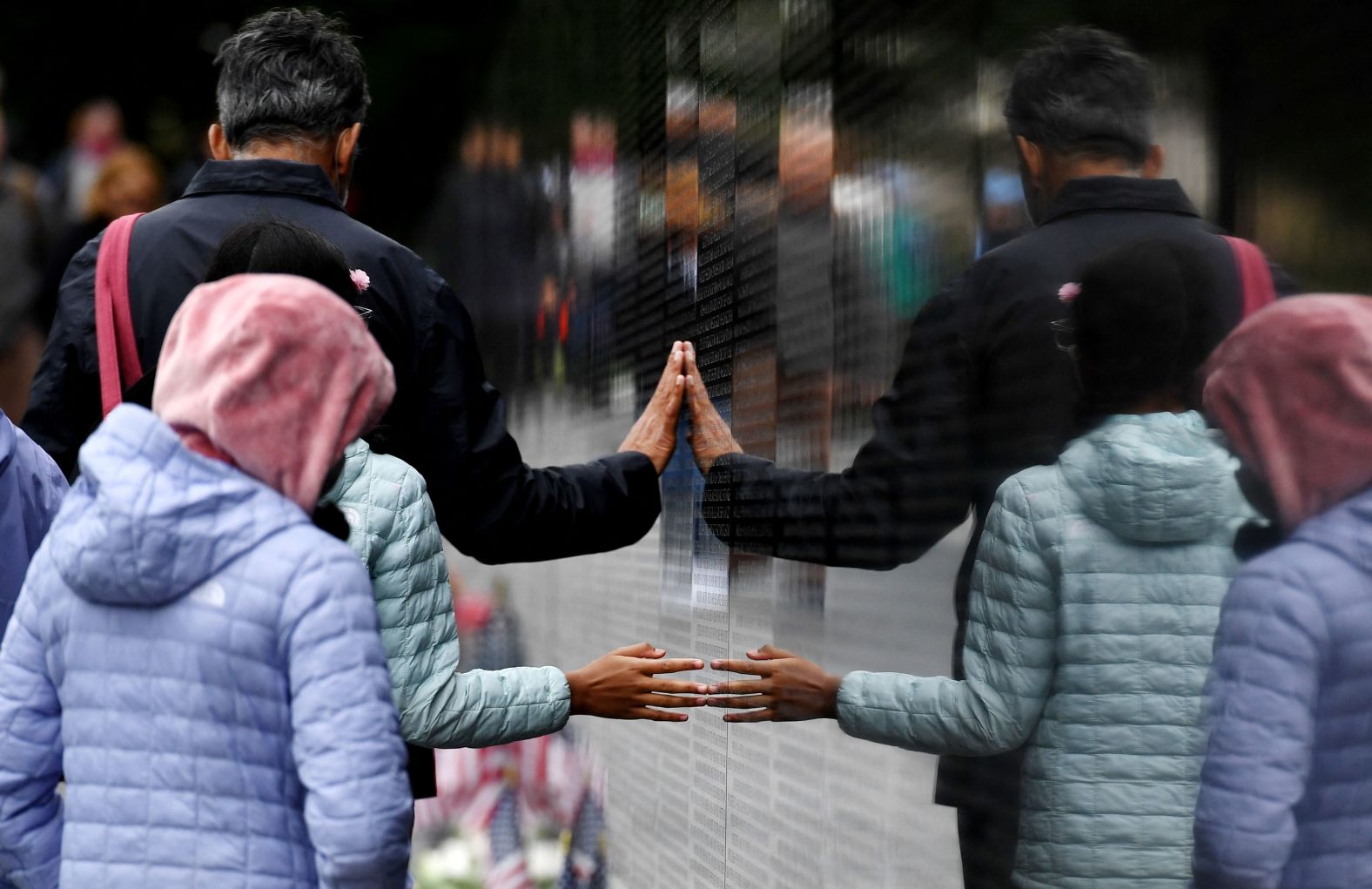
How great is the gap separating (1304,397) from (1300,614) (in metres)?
0.17

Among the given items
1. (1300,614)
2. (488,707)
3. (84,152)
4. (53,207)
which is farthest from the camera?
(53,207)

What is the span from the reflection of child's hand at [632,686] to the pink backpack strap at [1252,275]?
5.09ft

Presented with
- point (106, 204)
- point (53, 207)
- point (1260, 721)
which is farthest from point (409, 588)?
point (53, 207)

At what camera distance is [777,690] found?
2.63 meters

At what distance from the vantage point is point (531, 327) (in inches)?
198

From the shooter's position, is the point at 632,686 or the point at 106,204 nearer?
the point at 632,686

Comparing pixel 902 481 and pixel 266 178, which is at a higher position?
pixel 266 178

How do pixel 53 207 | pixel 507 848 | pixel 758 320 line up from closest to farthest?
pixel 758 320
pixel 507 848
pixel 53 207

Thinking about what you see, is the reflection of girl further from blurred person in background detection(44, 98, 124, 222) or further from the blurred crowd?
blurred person in background detection(44, 98, 124, 222)

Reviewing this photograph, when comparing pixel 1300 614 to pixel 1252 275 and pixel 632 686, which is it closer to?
pixel 1252 275

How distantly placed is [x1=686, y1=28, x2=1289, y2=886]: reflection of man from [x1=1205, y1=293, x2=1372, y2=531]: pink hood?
5cm

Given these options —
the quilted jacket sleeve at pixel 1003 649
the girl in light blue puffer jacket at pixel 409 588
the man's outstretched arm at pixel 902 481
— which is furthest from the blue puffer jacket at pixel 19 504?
the quilted jacket sleeve at pixel 1003 649

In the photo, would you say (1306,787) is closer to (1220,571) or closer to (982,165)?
(1220,571)

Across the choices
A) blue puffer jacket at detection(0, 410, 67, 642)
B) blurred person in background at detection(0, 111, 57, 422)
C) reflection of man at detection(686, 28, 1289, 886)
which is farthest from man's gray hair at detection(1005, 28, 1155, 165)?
blurred person in background at detection(0, 111, 57, 422)
